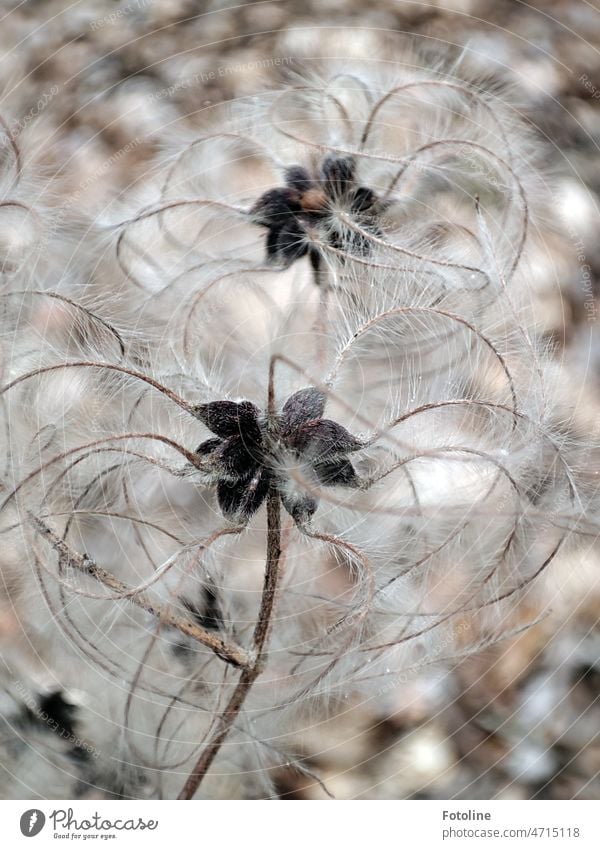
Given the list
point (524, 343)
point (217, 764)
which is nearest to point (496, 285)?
point (524, 343)

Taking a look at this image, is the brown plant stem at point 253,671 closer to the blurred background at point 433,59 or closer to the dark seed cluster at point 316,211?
the blurred background at point 433,59

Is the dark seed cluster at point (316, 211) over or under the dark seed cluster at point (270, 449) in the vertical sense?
over

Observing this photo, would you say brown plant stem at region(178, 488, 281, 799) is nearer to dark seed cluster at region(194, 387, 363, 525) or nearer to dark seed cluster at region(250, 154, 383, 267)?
dark seed cluster at region(194, 387, 363, 525)

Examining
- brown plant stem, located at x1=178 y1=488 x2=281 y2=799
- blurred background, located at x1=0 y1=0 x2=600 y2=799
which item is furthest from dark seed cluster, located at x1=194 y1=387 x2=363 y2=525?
blurred background, located at x1=0 y1=0 x2=600 y2=799

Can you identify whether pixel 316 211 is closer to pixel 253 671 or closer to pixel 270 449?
pixel 270 449

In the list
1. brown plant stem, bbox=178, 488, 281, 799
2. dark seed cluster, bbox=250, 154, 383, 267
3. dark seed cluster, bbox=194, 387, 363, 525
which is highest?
dark seed cluster, bbox=250, 154, 383, 267

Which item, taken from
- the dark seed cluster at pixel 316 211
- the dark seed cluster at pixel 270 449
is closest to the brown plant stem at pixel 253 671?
the dark seed cluster at pixel 270 449
